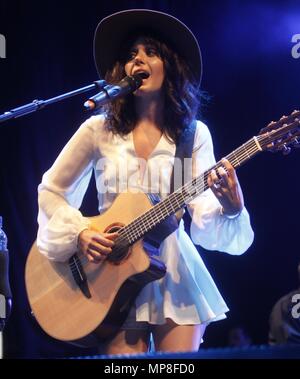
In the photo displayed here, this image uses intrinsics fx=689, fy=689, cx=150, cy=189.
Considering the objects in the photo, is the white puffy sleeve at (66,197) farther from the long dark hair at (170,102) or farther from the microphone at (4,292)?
the microphone at (4,292)

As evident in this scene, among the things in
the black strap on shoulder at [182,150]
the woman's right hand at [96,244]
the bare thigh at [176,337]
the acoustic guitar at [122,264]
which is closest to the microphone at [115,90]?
the black strap on shoulder at [182,150]

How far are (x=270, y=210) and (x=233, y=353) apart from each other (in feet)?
6.88

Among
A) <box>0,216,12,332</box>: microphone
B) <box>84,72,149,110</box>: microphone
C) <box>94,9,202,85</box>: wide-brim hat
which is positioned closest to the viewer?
<box>84,72,149,110</box>: microphone

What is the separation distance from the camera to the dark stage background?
3.21 metres

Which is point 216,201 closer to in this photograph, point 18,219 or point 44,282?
point 44,282

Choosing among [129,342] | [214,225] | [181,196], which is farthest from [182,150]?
[129,342]

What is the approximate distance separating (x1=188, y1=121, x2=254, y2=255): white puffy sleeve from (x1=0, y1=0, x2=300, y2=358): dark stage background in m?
0.89

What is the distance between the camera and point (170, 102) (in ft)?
8.20

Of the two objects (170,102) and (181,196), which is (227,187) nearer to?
(181,196)

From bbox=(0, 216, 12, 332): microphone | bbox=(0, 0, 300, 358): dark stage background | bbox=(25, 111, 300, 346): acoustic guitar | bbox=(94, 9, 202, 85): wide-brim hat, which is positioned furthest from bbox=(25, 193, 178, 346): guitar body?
bbox=(94, 9, 202, 85): wide-brim hat

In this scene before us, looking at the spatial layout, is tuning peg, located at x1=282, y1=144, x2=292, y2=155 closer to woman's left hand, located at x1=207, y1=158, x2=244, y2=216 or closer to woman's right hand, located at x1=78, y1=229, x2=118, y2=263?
woman's left hand, located at x1=207, y1=158, x2=244, y2=216

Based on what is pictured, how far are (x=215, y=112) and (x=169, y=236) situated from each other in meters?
1.21
